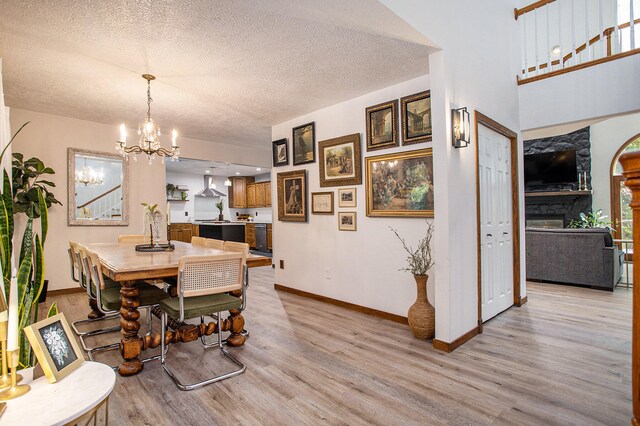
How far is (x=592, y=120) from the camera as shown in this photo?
A: 3.93m

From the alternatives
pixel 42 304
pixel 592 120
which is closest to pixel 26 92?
pixel 42 304

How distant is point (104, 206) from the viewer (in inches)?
199

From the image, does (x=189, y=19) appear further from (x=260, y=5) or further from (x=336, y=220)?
(x=336, y=220)

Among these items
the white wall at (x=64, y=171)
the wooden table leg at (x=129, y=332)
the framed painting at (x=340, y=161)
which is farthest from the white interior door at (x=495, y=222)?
the white wall at (x=64, y=171)

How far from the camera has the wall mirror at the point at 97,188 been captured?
4820 millimetres

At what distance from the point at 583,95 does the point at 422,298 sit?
3164 millimetres

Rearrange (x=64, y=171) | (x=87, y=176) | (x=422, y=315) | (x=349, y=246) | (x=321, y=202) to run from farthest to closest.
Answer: (x=87, y=176)
(x=64, y=171)
(x=321, y=202)
(x=349, y=246)
(x=422, y=315)

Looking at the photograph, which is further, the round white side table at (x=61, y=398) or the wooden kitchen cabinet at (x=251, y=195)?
the wooden kitchen cabinet at (x=251, y=195)

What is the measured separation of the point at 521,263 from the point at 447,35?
2.83 meters

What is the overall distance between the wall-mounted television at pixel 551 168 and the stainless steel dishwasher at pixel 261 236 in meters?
6.55

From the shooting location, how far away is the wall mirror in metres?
4.82

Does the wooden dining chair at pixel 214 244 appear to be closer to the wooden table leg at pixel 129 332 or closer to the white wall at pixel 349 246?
the wooden table leg at pixel 129 332

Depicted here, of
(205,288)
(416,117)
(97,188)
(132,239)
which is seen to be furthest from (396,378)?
(97,188)

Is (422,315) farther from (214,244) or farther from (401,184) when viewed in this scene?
(214,244)
